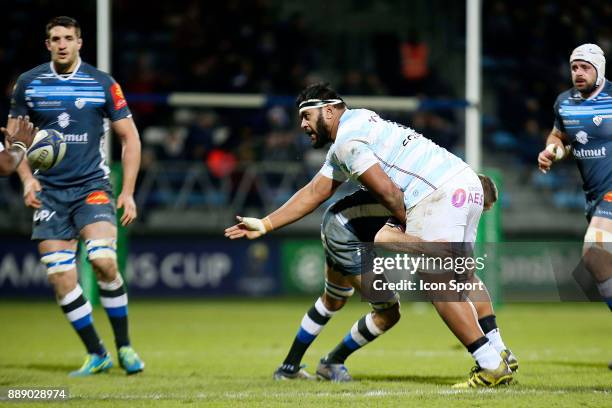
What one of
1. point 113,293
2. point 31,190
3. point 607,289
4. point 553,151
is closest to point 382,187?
point 553,151

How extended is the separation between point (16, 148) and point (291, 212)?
1.67 meters

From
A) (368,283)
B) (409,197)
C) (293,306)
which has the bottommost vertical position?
(293,306)

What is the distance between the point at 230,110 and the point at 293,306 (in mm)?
4254

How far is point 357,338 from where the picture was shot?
6.87 metres

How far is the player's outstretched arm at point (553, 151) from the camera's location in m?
7.31

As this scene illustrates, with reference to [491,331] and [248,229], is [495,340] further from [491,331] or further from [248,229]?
[248,229]

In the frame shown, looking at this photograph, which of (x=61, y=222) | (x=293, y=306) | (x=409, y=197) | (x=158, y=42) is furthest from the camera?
(x=158, y=42)

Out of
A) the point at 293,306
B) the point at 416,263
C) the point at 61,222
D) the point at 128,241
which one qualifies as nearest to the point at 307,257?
the point at 293,306

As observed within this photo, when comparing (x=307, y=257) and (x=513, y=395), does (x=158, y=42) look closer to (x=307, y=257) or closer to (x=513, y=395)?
(x=307, y=257)

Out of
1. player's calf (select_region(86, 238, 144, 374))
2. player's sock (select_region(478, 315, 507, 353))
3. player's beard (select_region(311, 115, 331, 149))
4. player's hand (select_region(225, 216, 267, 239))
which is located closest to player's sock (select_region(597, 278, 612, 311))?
player's sock (select_region(478, 315, 507, 353))

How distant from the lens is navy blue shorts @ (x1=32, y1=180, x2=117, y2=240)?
7363mm

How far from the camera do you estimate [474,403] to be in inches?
219

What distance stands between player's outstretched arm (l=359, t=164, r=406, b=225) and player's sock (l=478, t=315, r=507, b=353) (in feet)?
3.88

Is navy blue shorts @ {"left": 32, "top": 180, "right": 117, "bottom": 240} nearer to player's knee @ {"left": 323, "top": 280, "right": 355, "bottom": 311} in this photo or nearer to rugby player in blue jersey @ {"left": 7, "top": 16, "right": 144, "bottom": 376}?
rugby player in blue jersey @ {"left": 7, "top": 16, "right": 144, "bottom": 376}
